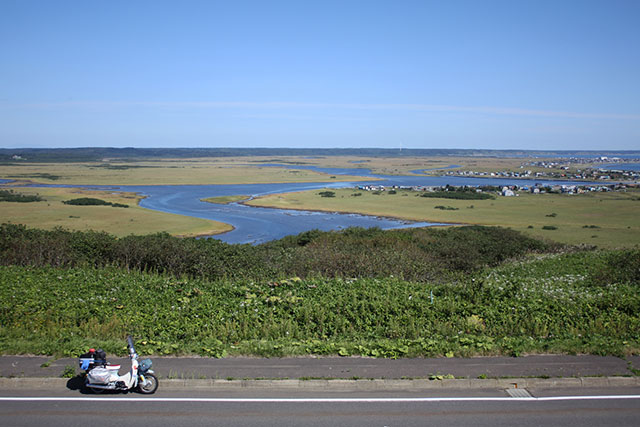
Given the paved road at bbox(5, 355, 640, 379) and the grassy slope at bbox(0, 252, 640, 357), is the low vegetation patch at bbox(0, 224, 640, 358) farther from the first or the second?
the paved road at bbox(5, 355, 640, 379)

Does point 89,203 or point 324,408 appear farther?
point 89,203

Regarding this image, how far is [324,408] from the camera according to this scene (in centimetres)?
824

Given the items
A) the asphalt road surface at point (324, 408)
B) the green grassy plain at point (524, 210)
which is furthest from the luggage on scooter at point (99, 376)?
the green grassy plain at point (524, 210)

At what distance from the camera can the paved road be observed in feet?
30.7

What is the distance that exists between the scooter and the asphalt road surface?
0.16 metres

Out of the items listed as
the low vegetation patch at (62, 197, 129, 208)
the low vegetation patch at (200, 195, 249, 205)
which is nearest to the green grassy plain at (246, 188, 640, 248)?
the low vegetation patch at (200, 195, 249, 205)

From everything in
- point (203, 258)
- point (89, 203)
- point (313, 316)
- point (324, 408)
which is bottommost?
point (89, 203)

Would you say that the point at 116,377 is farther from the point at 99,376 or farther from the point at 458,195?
the point at 458,195

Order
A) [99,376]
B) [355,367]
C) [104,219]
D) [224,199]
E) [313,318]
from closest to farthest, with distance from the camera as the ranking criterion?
1. [99,376]
2. [355,367]
3. [313,318]
4. [104,219]
5. [224,199]

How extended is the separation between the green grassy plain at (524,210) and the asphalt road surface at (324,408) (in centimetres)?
4244

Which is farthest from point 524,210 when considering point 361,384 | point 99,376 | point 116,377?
point 99,376

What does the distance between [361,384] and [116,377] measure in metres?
4.15

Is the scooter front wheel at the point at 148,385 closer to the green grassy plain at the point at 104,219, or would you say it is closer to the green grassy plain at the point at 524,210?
the green grassy plain at the point at 104,219

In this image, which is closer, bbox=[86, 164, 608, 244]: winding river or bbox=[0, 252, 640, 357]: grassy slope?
bbox=[0, 252, 640, 357]: grassy slope
